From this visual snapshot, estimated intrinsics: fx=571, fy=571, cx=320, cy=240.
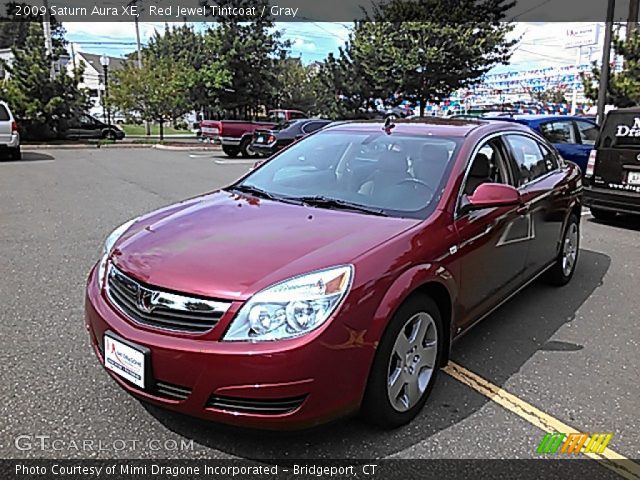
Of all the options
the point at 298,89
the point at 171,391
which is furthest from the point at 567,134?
the point at 298,89

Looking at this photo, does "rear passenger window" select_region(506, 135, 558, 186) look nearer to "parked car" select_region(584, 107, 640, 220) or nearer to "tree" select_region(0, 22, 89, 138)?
"parked car" select_region(584, 107, 640, 220)

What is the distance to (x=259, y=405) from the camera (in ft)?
7.97

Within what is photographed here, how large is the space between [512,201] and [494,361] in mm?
1068

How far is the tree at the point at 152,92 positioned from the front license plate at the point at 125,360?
2628 centimetres

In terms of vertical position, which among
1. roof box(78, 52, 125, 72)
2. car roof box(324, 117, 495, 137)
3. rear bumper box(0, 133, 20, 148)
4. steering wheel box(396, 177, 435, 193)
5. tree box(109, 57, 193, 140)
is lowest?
rear bumper box(0, 133, 20, 148)

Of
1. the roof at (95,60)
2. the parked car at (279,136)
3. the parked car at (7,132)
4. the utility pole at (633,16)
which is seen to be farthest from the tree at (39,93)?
the roof at (95,60)

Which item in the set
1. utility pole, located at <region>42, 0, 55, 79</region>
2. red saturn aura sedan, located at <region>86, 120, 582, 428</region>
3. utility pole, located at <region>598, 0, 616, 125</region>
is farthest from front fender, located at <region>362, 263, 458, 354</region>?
utility pole, located at <region>42, 0, 55, 79</region>

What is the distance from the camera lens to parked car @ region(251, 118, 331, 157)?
17688 millimetres

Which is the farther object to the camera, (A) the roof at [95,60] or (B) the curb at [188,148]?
(A) the roof at [95,60]

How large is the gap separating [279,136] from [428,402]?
49.9 feet

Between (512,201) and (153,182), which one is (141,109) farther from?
(512,201)

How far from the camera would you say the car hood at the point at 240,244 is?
2541mm

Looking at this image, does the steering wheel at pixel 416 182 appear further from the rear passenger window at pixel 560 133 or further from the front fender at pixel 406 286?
the rear passenger window at pixel 560 133

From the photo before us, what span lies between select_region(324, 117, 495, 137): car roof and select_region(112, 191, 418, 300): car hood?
1.08 m
